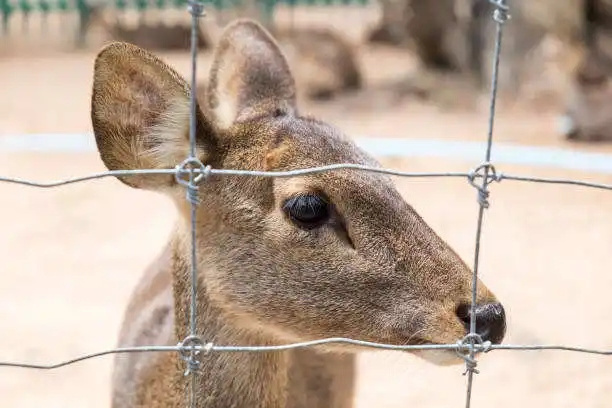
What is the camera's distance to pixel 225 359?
7.94 feet

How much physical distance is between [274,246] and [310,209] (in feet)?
0.44

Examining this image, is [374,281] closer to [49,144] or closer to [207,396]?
[207,396]

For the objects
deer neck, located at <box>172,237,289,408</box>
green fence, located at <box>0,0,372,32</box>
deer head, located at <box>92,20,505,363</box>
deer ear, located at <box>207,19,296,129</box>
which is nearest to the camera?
deer head, located at <box>92,20,505,363</box>

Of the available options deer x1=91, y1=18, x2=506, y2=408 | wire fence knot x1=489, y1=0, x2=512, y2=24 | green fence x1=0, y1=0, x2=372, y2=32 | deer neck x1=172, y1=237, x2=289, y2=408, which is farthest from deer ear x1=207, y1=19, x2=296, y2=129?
green fence x1=0, y1=0, x2=372, y2=32

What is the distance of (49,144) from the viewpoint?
7.79m

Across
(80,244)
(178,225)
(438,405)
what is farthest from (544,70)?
(178,225)

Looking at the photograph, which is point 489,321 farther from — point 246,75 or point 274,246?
point 246,75

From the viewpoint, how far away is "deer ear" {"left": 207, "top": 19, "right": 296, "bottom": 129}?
2.94 metres

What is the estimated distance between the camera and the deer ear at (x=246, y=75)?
116 inches

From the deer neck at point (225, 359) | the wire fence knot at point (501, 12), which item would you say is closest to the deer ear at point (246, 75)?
the deer neck at point (225, 359)

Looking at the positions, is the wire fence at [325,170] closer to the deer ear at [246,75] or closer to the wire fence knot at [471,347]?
the wire fence knot at [471,347]

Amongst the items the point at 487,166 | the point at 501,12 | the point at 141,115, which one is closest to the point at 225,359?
the point at 141,115

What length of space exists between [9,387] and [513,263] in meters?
2.68

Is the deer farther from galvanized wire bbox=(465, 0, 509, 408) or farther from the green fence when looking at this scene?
the green fence
